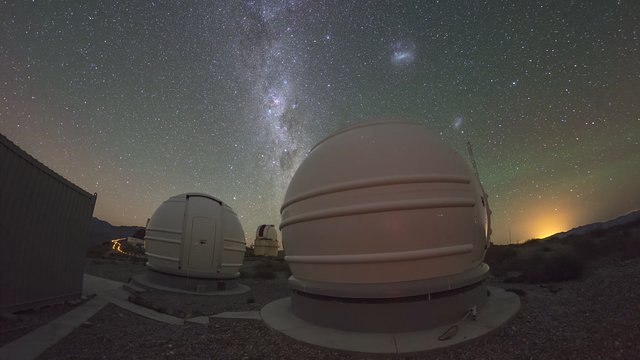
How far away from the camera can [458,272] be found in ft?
20.6

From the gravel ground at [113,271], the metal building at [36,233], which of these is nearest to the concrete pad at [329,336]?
the metal building at [36,233]

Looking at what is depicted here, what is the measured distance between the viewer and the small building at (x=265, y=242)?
41719 millimetres

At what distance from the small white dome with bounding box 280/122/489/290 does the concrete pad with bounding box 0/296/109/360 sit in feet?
15.8

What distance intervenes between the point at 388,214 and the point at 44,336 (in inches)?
279

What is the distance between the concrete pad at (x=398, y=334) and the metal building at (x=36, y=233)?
591 cm

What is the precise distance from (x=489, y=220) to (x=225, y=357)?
267 inches

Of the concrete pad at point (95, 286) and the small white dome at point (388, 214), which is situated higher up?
the small white dome at point (388, 214)

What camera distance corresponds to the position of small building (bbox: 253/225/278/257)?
41.7 meters

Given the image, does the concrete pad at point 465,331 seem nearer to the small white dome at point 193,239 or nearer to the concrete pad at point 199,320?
the concrete pad at point 199,320

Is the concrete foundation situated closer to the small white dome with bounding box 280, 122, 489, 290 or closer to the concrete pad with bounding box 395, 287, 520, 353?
the small white dome with bounding box 280, 122, 489, 290

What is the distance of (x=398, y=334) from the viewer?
577cm

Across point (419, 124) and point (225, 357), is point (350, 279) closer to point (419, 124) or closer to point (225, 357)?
point (225, 357)

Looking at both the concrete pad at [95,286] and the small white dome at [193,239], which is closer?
the concrete pad at [95,286]

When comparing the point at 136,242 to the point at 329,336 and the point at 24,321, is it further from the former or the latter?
the point at 329,336
